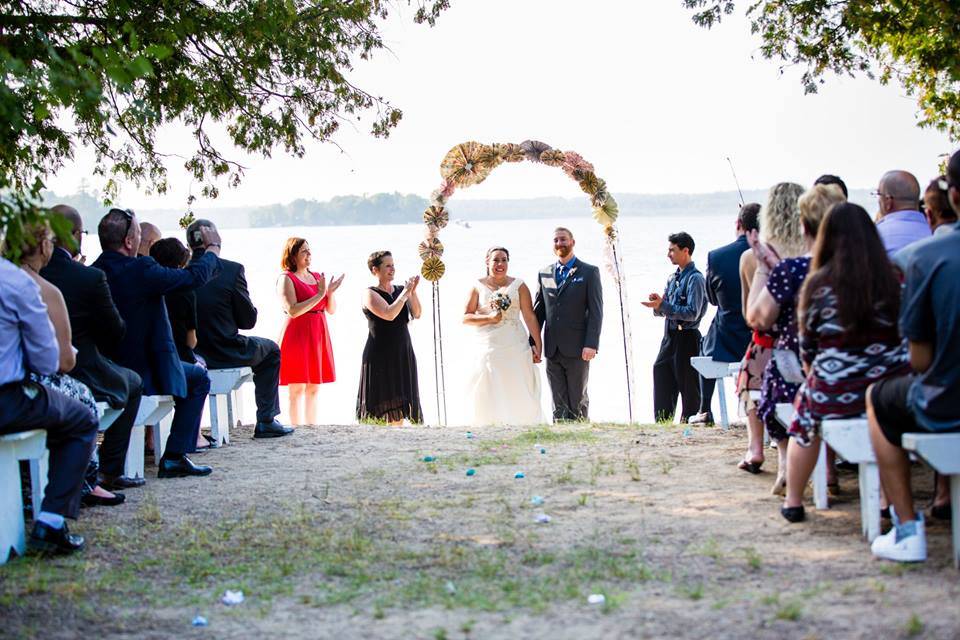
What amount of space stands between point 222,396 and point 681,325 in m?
4.11

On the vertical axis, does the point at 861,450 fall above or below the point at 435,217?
below

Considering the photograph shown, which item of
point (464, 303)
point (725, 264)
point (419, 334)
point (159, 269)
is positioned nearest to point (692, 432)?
point (725, 264)

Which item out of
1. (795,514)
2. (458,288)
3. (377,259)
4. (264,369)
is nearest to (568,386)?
(377,259)

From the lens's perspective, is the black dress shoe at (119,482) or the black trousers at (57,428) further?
the black dress shoe at (119,482)

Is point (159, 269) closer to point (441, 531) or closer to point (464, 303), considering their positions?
point (441, 531)

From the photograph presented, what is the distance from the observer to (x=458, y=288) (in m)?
39.5

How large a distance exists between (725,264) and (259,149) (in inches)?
205

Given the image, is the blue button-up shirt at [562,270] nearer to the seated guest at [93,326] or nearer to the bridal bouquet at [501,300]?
the bridal bouquet at [501,300]

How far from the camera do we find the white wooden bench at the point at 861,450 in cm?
520

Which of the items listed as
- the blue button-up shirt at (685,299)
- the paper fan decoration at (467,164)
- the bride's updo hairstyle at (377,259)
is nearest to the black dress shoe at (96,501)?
the bride's updo hairstyle at (377,259)

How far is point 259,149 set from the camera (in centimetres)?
1138

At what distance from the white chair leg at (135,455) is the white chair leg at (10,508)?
2.05m

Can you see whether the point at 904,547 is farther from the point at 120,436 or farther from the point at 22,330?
the point at 120,436

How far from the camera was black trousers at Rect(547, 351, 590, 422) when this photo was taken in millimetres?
11594
